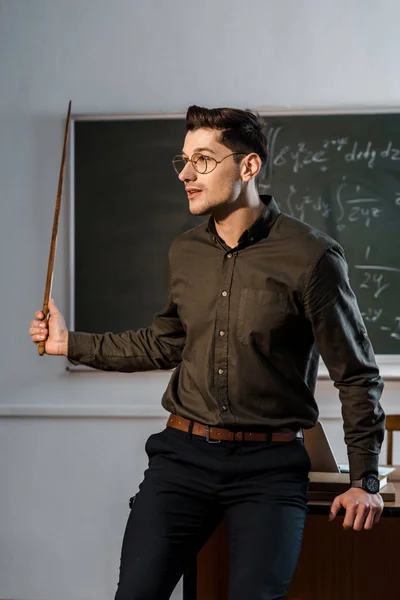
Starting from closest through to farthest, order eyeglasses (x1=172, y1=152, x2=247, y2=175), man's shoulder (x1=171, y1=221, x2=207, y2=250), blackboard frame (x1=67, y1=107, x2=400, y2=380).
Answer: eyeglasses (x1=172, y1=152, x2=247, y2=175), man's shoulder (x1=171, y1=221, x2=207, y2=250), blackboard frame (x1=67, y1=107, x2=400, y2=380)

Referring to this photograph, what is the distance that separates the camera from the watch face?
1743 millimetres

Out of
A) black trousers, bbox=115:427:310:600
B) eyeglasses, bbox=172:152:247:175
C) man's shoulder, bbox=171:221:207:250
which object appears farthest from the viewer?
man's shoulder, bbox=171:221:207:250

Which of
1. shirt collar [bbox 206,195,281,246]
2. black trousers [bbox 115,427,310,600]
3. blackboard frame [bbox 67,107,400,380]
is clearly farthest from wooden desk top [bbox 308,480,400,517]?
blackboard frame [bbox 67,107,400,380]

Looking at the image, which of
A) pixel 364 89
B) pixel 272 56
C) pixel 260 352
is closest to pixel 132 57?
pixel 272 56

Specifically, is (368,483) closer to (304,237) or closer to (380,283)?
(304,237)

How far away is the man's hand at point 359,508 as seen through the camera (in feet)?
5.56

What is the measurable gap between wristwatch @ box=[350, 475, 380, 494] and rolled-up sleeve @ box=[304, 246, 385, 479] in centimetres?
1

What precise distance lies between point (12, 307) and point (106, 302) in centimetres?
38

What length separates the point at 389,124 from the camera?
3.21 m

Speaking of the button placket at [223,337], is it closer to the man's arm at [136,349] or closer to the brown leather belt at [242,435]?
the brown leather belt at [242,435]

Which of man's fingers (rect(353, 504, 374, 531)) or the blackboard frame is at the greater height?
the blackboard frame

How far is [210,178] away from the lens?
1866mm

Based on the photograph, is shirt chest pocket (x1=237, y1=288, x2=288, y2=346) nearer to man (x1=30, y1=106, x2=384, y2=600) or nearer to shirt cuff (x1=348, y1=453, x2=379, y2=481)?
man (x1=30, y1=106, x2=384, y2=600)

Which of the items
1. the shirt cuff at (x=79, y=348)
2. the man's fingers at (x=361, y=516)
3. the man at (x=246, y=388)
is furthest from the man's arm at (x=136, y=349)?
the man's fingers at (x=361, y=516)
